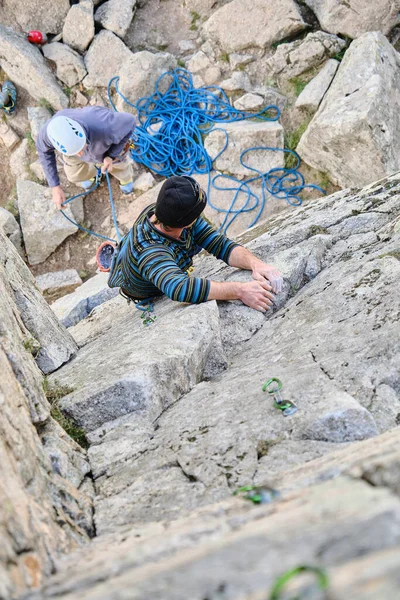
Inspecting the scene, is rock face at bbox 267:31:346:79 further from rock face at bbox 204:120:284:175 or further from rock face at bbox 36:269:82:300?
rock face at bbox 36:269:82:300

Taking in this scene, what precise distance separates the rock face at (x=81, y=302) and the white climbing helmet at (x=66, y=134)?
181cm

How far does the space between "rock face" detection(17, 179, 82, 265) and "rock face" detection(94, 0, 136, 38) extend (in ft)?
10.7

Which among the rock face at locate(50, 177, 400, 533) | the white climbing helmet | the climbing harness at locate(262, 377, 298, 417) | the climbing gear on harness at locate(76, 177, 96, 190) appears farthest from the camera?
the climbing gear on harness at locate(76, 177, 96, 190)

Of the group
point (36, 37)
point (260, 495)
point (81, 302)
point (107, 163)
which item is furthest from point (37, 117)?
point (260, 495)

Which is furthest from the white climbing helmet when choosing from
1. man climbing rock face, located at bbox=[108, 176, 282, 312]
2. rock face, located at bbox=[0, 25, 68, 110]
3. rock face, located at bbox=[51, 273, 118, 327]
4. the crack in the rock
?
the crack in the rock

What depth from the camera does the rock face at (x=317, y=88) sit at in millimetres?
7781

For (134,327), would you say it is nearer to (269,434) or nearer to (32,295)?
(32,295)

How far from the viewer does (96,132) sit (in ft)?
21.2

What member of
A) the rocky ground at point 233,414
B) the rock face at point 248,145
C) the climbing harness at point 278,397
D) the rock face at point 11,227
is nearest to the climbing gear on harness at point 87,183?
the rock face at point 11,227

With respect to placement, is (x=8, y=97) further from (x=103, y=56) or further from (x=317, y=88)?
(x=317, y=88)

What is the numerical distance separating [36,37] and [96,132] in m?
4.07

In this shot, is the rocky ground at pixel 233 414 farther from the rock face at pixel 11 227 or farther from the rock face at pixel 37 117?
the rock face at pixel 37 117

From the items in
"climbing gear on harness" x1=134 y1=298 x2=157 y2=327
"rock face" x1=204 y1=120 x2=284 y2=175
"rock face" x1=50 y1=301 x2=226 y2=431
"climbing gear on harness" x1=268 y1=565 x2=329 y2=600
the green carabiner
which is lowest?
"rock face" x1=204 y1=120 x2=284 y2=175

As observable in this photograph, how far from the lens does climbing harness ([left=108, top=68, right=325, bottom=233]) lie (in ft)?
25.7
